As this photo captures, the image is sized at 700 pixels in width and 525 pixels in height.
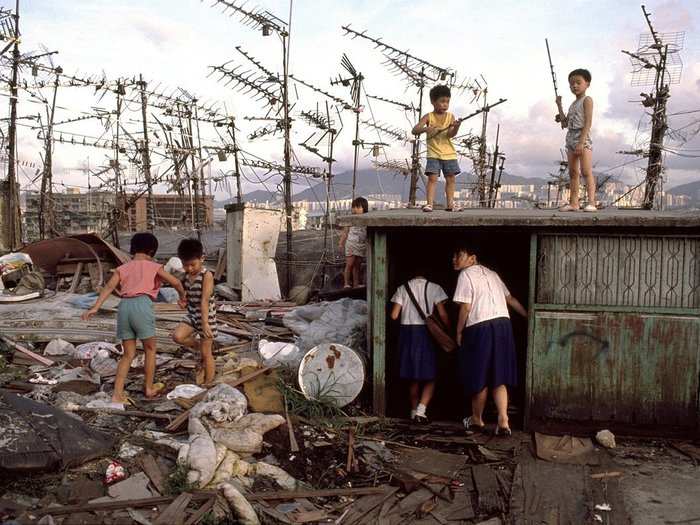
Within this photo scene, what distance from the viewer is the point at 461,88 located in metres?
18.8

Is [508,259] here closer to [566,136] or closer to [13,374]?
[566,136]

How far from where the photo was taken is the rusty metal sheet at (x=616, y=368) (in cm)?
642

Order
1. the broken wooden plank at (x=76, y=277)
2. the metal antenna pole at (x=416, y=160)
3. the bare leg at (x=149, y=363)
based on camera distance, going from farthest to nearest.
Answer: the metal antenna pole at (x=416, y=160) → the broken wooden plank at (x=76, y=277) → the bare leg at (x=149, y=363)

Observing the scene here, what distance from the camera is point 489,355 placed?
642 cm

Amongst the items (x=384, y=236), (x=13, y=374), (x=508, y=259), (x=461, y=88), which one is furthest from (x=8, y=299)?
(x=461, y=88)

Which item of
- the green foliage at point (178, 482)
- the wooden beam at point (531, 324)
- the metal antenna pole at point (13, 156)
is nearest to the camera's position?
the green foliage at point (178, 482)

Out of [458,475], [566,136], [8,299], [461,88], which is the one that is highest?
[461,88]

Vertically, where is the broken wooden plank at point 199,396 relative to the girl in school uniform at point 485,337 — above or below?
below

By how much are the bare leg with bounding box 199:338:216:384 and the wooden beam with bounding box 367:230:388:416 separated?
1.93 metres

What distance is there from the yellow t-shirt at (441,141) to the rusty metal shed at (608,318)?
178 centimetres

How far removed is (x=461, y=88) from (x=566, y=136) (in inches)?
450

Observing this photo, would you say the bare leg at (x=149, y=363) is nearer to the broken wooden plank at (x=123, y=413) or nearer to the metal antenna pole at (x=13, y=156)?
the broken wooden plank at (x=123, y=413)

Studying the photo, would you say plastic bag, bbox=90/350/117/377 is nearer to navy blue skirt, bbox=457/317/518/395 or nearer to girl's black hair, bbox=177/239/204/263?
girl's black hair, bbox=177/239/204/263

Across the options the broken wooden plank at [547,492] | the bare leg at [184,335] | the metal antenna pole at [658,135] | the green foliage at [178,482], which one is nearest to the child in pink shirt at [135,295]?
the bare leg at [184,335]
